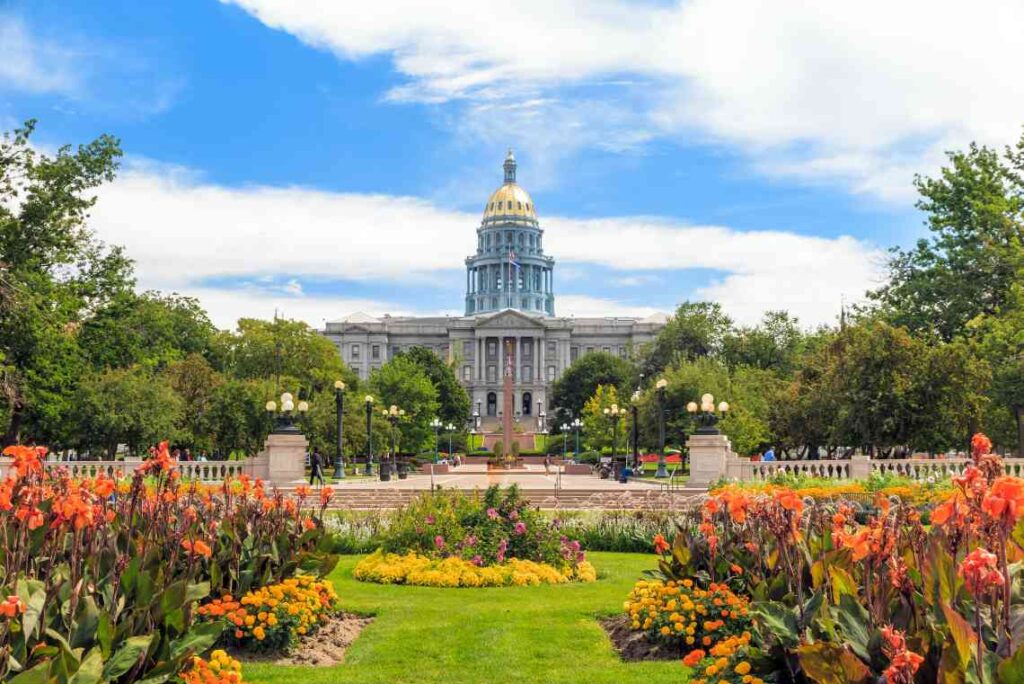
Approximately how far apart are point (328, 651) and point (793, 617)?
18.2 feet

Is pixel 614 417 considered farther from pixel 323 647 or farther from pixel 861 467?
pixel 323 647

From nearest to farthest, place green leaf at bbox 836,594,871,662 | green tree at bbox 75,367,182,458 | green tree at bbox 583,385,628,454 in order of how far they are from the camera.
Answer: green leaf at bbox 836,594,871,662, green tree at bbox 75,367,182,458, green tree at bbox 583,385,628,454

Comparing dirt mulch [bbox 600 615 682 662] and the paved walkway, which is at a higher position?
the paved walkway

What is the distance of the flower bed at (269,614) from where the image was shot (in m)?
A: 10.2

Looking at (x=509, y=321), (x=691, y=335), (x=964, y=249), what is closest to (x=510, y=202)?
(x=509, y=321)

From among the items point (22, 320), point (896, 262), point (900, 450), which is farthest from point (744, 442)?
Answer: point (22, 320)

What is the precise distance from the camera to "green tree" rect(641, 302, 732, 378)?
96625mm

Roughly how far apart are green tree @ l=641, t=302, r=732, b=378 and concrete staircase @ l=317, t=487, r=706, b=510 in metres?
62.8

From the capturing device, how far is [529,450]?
341 feet

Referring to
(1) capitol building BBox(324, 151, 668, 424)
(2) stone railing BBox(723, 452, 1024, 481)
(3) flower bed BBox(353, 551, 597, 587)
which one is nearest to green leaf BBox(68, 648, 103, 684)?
(3) flower bed BBox(353, 551, 597, 587)

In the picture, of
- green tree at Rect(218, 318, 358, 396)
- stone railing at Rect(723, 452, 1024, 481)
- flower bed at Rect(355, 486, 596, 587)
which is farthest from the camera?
green tree at Rect(218, 318, 358, 396)

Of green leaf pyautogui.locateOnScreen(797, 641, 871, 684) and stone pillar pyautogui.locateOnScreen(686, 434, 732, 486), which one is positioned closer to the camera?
green leaf pyautogui.locateOnScreen(797, 641, 871, 684)

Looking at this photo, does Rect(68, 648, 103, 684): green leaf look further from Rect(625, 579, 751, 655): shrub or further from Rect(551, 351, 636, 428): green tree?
Rect(551, 351, 636, 428): green tree

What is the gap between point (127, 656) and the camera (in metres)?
6.40
